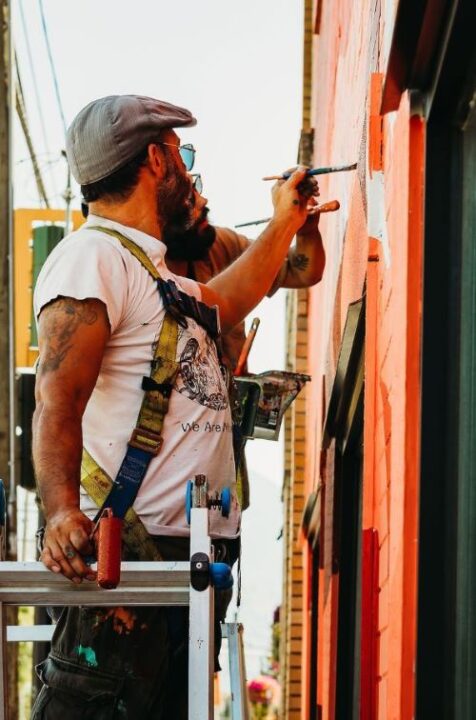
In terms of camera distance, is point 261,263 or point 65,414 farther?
point 261,263

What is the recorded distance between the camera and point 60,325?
355 centimetres

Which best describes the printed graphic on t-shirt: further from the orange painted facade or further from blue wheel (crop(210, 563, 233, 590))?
blue wheel (crop(210, 563, 233, 590))

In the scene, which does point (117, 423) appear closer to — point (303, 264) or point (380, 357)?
point (380, 357)

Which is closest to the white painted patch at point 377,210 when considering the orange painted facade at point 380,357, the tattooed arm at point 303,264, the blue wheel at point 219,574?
the orange painted facade at point 380,357

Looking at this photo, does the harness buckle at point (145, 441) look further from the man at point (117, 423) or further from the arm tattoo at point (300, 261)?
the arm tattoo at point (300, 261)

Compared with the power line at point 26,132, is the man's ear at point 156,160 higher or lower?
lower

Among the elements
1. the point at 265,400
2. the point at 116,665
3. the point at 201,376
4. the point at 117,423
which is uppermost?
the point at 201,376

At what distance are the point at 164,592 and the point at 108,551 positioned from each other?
360mm

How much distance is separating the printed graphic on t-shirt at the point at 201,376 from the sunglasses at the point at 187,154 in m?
0.68

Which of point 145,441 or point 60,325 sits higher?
point 60,325

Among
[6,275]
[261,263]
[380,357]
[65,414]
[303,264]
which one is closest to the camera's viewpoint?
[65,414]

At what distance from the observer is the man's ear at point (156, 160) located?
162 inches

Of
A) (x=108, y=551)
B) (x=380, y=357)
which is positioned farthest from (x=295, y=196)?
(x=108, y=551)

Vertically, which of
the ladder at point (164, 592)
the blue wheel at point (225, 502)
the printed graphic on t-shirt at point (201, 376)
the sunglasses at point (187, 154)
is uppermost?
the sunglasses at point (187, 154)
